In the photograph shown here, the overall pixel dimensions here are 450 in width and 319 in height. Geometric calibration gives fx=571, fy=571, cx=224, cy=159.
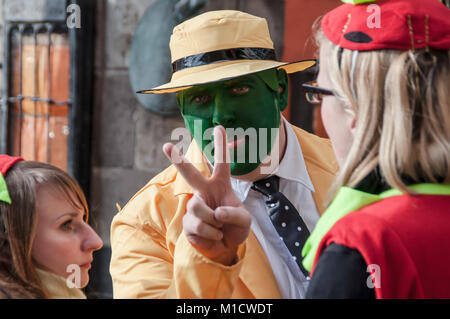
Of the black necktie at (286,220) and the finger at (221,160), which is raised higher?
the finger at (221,160)

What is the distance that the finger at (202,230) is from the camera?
51.9 inches

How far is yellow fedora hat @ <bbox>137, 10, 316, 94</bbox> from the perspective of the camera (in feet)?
6.48

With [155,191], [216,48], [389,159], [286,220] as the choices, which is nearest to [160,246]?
[155,191]

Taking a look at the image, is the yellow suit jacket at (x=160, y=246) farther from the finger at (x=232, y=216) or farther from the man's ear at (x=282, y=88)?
the man's ear at (x=282, y=88)

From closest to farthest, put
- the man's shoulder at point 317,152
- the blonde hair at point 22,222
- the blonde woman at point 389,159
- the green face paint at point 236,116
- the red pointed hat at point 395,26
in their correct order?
the blonde woman at point 389,159 < the red pointed hat at point 395,26 < the blonde hair at point 22,222 < the green face paint at point 236,116 < the man's shoulder at point 317,152

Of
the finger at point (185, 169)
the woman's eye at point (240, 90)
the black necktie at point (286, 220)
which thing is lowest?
the black necktie at point (286, 220)

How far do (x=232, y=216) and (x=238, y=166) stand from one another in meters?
0.68

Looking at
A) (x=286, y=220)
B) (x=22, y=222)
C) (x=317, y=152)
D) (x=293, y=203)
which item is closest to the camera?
(x=22, y=222)

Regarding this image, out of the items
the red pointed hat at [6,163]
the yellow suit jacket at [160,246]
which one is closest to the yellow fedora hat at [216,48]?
the yellow suit jacket at [160,246]

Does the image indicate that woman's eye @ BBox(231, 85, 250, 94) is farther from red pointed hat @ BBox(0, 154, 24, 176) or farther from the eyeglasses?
red pointed hat @ BBox(0, 154, 24, 176)

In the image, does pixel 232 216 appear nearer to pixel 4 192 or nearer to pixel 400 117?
pixel 400 117

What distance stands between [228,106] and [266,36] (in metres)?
0.35

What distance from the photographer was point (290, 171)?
207cm
